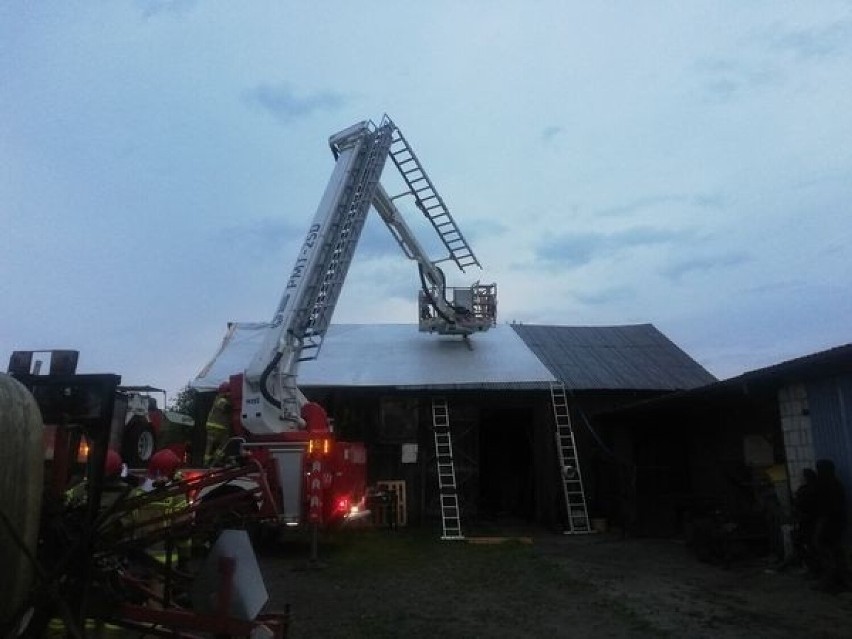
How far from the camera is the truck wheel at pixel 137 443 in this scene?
30.0ft

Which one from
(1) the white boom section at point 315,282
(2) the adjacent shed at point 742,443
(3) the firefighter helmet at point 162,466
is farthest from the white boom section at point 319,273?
(2) the adjacent shed at point 742,443

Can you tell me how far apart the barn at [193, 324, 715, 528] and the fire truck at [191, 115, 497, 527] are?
3731 millimetres

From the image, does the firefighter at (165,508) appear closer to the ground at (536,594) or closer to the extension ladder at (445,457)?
the ground at (536,594)

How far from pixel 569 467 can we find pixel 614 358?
15.8ft

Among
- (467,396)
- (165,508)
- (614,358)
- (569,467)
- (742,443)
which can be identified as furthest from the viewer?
(614,358)

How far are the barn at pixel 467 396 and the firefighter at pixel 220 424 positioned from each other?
4510 mm

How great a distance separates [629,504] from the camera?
46.3 ft

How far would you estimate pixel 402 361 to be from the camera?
17234mm

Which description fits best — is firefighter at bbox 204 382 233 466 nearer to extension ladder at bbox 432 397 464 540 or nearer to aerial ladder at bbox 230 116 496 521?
aerial ladder at bbox 230 116 496 521

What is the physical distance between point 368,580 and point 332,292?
193 inches

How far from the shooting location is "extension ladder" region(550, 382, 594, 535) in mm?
14391

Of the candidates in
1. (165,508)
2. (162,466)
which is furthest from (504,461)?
(165,508)

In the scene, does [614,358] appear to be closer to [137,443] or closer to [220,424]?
[220,424]

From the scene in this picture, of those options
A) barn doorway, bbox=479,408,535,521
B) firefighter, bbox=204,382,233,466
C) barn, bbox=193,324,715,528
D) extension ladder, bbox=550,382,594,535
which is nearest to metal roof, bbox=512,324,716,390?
barn, bbox=193,324,715,528
